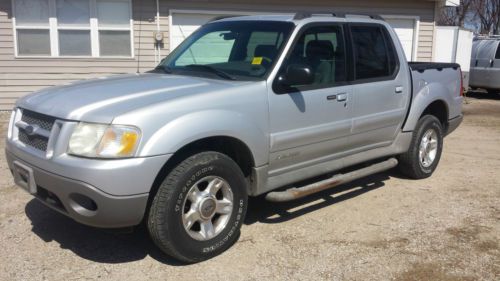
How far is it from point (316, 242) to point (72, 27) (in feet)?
28.7

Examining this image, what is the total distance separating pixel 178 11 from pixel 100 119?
8760mm

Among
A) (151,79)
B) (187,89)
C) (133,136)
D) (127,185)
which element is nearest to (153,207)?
(127,185)

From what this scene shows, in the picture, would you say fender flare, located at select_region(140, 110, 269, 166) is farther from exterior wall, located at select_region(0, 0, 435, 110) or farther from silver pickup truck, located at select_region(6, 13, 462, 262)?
exterior wall, located at select_region(0, 0, 435, 110)

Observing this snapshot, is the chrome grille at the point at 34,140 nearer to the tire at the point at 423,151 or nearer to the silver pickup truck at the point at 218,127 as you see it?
the silver pickup truck at the point at 218,127

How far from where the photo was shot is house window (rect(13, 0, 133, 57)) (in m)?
11.0

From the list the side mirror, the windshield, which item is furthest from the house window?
the side mirror

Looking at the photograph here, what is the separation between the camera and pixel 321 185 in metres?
4.67

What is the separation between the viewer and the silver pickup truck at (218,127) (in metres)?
3.40

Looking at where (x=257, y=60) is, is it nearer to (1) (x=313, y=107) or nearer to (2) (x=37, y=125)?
(1) (x=313, y=107)

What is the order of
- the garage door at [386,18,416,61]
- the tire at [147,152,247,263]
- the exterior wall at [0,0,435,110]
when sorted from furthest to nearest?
the garage door at [386,18,416,61]
the exterior wall at [0,0,435,110]
the tire at [147,152,247,263]

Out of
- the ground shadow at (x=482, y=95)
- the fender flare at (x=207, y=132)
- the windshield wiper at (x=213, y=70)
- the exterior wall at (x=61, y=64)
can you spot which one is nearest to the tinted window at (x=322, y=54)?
the windshield wiper at (x=213, y=70)

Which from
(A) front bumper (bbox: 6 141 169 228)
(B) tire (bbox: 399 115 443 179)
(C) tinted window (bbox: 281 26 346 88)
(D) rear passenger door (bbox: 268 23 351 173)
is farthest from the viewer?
(B) tire (bbox: 399 115 443 179)

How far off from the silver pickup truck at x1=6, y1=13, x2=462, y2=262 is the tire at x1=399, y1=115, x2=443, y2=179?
305 millimetres

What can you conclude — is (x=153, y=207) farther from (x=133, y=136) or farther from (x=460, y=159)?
(x=460, y=159)
